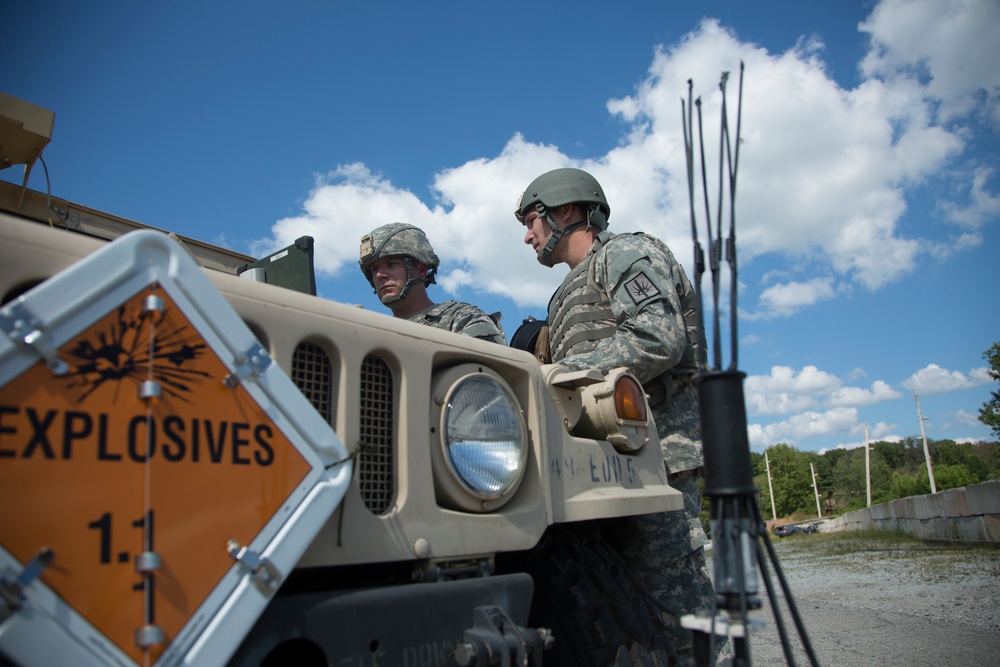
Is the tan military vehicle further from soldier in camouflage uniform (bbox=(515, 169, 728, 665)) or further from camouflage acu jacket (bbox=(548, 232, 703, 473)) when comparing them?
camouflage acu jacket (bbox=(548, 232, 703, 473))

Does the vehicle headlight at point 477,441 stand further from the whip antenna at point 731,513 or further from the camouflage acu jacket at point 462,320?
the camouflage acu jacket at point 462,320

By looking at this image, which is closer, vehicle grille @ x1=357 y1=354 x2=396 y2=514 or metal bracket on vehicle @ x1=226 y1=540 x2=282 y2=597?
metal bracket on vehicle @ x1=226 y1=540 x2=282 y2=597

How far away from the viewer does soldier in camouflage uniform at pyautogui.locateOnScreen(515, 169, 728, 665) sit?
2783mm

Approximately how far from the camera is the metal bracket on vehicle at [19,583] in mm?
982

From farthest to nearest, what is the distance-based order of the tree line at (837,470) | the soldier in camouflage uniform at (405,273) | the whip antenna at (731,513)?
the tree line at (837,470), the soldier in camouflage uniform at (405,273), the whip antenna at (731,513)

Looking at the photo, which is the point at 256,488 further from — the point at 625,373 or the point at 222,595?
the point at 625,373

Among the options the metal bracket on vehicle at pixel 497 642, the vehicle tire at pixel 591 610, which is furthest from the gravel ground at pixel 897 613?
the vehicle tire at pixel 591 610

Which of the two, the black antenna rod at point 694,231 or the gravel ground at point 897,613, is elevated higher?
the black antenna rod at point 694,231

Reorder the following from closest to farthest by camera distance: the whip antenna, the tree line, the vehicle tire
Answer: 1. the whip antenna
2. the vehicle tire
3. the tree line

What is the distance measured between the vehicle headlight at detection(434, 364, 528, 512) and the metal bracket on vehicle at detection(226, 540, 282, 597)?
0.48 m

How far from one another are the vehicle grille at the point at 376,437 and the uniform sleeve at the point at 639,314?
1.00m

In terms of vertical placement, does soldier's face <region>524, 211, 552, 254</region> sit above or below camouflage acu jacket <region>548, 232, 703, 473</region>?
above

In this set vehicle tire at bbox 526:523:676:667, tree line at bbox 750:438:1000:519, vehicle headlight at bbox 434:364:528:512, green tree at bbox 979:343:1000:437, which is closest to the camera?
vehicle headlight at bbox 434:364:528:512

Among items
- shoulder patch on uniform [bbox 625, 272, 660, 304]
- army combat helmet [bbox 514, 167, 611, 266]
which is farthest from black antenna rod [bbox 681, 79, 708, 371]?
army combat helmet [bbox 514, 167, 611, 266]
